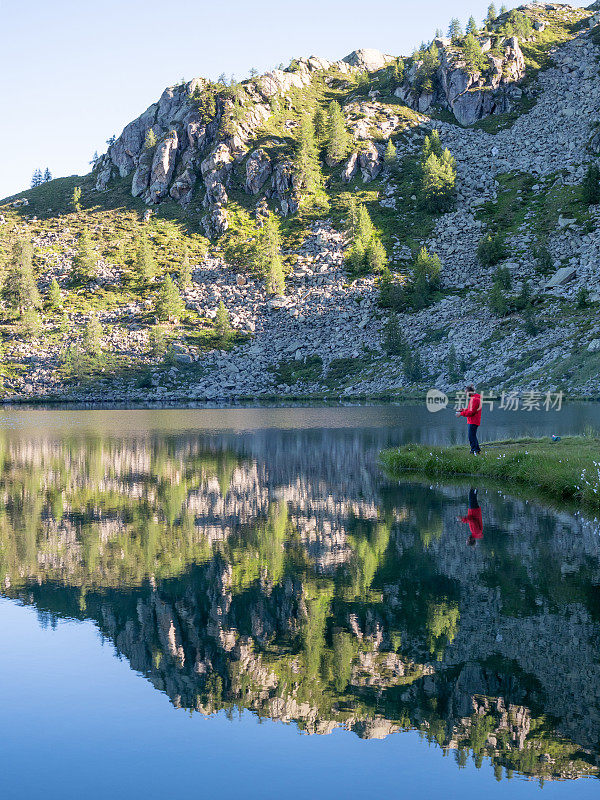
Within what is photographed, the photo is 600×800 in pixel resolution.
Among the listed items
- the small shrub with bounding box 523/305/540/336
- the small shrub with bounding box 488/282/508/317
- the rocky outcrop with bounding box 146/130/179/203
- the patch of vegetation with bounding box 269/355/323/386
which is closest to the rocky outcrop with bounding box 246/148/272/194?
the rocky outcrop with bounding box 146/130/179/203

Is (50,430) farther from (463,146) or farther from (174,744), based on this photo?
(463,146)

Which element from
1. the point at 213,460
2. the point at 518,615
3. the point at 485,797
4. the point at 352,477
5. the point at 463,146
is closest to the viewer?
the point at 485,797

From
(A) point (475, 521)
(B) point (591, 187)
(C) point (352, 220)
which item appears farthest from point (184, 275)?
(A) point (475, 521)

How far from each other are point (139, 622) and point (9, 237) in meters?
172

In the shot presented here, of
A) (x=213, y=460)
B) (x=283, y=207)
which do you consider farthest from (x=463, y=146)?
(x=213, y=460)

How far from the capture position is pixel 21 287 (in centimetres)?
13738

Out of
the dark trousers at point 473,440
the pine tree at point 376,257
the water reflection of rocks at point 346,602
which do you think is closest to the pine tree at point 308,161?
the pine tree at point 376,257

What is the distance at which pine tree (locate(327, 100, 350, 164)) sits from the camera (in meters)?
175

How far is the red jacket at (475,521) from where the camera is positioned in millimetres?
19225

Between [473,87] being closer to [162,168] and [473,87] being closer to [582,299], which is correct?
[162,168]

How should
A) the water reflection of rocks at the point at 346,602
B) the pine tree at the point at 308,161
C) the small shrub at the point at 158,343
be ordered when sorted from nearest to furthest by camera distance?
the water reflection of rocks at the point at 346,602 → the small shrub at the point at 158,343 → the pine tree at the point at 308,161

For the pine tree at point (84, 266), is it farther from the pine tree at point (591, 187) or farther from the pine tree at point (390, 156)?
the pine tree at point (591, 187)

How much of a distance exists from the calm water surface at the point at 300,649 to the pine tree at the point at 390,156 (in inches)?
6264

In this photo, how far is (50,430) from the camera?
6150 cm
